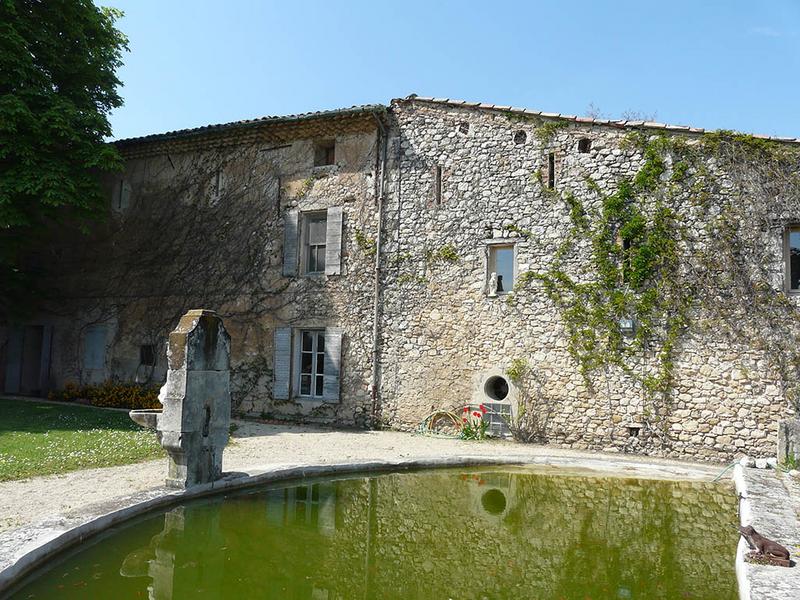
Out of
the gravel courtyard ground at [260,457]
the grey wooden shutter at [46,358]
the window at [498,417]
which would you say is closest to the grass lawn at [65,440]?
the gravel courtyard ground at [260,457]

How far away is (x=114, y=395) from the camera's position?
46.7 feet

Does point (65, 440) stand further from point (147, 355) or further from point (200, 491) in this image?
point (147, 355)

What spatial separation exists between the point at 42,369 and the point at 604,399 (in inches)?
545

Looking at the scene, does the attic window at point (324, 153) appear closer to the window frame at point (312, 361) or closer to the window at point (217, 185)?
the window at point (217, 185)

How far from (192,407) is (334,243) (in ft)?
24.0

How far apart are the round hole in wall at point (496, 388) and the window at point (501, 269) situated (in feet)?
5.28

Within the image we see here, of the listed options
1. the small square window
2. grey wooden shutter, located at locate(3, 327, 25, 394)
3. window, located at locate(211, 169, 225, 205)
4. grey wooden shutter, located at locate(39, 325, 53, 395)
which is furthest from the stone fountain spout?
grey wooden shutter, located at locate(3, 327, 25, 394)

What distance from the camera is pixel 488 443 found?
11039mm

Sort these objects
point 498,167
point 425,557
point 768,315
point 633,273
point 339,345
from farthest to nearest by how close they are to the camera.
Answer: point 339,345 → point 498,167 → point 633,273 → point 768,315 → point 425,557

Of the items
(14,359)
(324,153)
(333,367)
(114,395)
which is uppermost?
(324,153)

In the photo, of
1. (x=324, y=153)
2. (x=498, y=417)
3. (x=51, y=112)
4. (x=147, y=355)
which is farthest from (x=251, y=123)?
(x=498, y=417)

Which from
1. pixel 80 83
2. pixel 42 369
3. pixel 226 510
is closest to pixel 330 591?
pixel 226 510

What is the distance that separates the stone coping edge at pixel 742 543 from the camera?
12.6 feet

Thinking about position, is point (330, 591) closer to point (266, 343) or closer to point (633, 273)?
point (633, 273)
